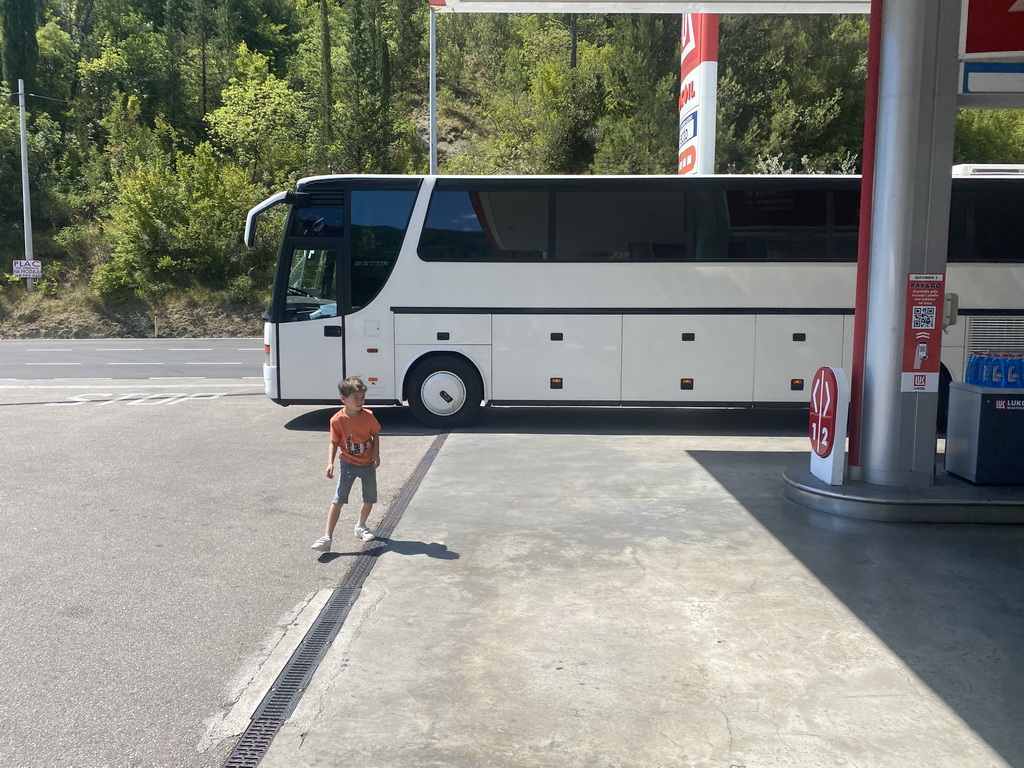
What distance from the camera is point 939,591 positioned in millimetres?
5797

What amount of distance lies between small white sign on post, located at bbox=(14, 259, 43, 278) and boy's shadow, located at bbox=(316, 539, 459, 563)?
1502 inches

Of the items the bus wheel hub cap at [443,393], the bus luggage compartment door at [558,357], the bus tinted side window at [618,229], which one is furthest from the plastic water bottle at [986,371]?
the bus wheel hub cap at [443,393]

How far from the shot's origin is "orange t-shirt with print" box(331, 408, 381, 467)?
6645 mm

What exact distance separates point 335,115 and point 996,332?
128 feet

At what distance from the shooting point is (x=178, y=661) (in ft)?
15.6

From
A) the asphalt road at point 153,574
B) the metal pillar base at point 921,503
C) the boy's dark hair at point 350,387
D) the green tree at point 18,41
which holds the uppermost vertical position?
the green tree at point 18,41

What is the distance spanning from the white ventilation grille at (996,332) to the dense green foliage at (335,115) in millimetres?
19211

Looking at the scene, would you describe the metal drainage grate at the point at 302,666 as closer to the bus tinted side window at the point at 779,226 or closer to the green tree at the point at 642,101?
the bus tinted side window at the point at 779,226

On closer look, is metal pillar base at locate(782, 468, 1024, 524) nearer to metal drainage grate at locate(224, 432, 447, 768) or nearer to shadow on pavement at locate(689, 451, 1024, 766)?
shadow on pavement at locate(689, 451, 1024, 766)

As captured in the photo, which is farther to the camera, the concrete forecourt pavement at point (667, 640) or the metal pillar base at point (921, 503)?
the metal pillar base at point (921, 503)

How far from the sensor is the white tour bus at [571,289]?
11.9 meters

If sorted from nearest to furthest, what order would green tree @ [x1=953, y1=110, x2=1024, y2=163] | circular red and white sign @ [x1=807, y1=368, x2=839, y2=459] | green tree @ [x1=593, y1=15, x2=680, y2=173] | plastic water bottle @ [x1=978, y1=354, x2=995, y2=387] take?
circular red and white sign @ [x1=807, y1=368, x2=839, y2=459] → plastic water bottle @ [x1=978, y1=354, x2=995, y2=387] → green tree @ [x1=593, y1=15, x2=680, y2=173] → green tree @ [x1=953, y1=110, x2=1024, y2=163]

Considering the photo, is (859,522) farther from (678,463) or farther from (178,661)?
(178,661)

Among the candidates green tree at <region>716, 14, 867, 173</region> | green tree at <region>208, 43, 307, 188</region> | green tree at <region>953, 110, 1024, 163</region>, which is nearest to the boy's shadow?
green tree at <region>716, 14, 867, 173</region>
